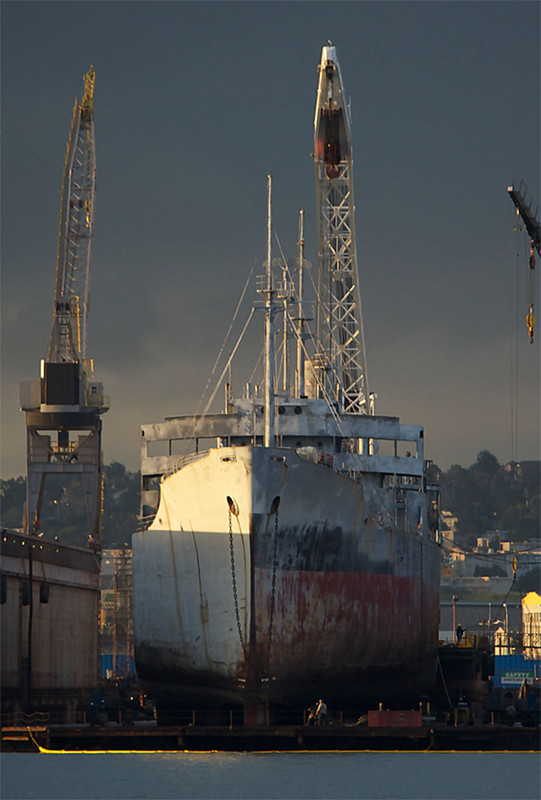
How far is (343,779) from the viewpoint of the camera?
129ft

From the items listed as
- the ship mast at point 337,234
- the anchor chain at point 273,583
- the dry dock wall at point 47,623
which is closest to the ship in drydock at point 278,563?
the anchor chain at point 273,583

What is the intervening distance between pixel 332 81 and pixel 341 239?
7177 mm

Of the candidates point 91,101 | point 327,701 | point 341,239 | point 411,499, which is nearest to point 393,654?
point 327,701

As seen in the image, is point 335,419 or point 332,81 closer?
point 335,419

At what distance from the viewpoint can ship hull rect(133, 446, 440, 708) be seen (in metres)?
43.7

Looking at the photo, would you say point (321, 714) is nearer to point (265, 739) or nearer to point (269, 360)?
point (265, 739)

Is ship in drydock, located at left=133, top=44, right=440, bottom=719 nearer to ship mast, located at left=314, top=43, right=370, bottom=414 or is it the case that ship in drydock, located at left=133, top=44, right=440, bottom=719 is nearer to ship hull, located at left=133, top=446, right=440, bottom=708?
ship hull, located at left=133, top=446, right=440, bottom=708

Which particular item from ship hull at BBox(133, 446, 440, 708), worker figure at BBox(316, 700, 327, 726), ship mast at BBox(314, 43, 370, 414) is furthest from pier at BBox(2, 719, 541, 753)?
ship mast at BBox(314, 43, 370, 414)

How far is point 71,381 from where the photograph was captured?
7181 centimetres

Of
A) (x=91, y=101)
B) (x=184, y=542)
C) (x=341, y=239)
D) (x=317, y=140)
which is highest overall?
(x=91, y=101)

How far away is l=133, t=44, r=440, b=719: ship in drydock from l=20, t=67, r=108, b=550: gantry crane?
1779cm

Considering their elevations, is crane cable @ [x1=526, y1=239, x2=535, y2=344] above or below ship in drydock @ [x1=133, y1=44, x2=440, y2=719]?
above

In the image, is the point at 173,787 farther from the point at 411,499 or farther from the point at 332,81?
the point at 332,81

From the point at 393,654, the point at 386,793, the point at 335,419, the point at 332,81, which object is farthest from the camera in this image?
the point at 332,81
